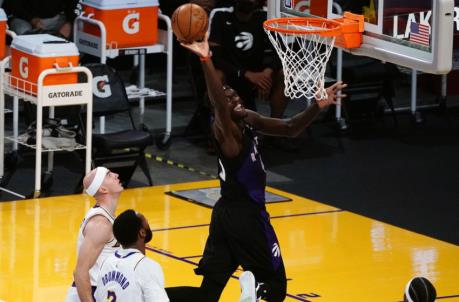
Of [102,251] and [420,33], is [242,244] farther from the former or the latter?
[420,33]

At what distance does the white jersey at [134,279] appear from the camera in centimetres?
771

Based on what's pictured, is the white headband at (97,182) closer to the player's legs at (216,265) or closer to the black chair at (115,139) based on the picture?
the player's legs at (216,265)

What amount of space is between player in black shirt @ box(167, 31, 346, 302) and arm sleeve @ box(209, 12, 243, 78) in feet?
20.5

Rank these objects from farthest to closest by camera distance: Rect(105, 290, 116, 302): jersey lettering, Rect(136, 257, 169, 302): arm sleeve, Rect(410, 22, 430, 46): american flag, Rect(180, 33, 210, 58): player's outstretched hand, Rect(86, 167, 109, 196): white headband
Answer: Rect(410, 22, 430, 46): american flag < Rect(86, 167, 109, 196): white headband < Rect(180, 33, 210, 58): player's outstretched hand < Rect(105, 290, 116, 302): jersey lettering < Rect(136, 257, 169, 302): arm sleeve

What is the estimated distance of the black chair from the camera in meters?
14.1

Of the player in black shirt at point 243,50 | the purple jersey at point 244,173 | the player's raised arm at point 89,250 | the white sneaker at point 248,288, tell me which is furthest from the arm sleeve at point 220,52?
the player's raised arm at point 89,250

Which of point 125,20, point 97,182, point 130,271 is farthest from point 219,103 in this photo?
point 125,20

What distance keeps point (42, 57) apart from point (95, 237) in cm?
532

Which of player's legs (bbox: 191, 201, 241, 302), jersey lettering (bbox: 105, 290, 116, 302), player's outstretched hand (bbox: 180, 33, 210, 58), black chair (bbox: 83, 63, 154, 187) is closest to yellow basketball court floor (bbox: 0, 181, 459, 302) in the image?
black chair (bbox: 83, 63, 154, 187)

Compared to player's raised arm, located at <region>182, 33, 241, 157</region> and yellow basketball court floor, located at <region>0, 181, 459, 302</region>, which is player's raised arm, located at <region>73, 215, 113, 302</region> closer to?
player's raised arm, located at <region>182, 33, 241, 157</region>

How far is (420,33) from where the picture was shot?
9750mm

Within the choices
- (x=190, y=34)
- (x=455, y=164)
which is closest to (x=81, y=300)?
(x=190, y=34)

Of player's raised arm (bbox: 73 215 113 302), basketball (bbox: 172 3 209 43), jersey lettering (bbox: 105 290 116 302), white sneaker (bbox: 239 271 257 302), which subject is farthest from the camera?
white sneaker (bbox: 239 271 257 302)

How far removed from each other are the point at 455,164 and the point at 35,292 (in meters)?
6.55
